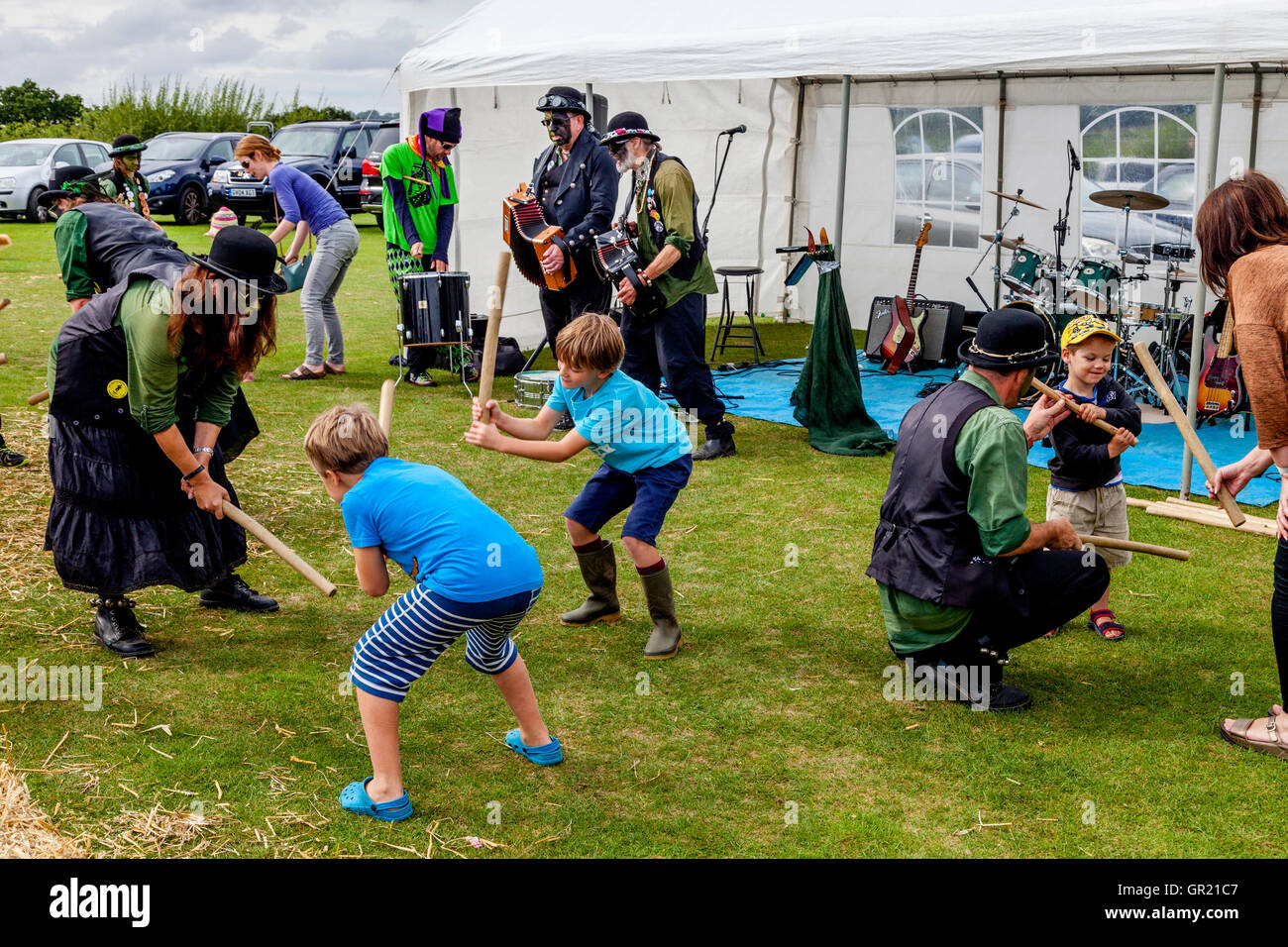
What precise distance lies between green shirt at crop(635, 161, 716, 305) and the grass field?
1.77 metres

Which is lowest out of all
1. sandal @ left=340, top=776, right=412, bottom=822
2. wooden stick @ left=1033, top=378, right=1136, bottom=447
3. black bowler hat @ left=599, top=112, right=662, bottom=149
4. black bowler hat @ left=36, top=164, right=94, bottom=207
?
sandal @ left=340, top=776, right=412, bottom=822

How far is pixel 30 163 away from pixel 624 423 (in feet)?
70.0

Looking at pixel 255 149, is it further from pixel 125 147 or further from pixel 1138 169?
pixel 1138 169

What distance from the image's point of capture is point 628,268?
7.55m

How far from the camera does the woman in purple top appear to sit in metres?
9.70

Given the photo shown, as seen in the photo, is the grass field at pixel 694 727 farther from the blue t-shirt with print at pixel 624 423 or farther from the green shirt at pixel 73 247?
the green shirt at pixel 73 247

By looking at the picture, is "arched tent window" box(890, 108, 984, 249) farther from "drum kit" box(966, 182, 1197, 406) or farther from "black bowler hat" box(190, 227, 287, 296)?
"black bowler hat" box(190, 227, 287, 296)

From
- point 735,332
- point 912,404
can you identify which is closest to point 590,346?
point 912,404

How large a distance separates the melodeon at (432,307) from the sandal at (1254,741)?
664cm

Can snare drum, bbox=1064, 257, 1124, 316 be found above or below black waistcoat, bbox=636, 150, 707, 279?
below

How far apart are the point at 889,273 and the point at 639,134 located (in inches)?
217

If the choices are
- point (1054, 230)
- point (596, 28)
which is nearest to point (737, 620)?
point (596, 28)

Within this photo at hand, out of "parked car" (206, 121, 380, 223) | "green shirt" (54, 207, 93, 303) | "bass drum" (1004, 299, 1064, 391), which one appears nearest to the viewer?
"green shirt" (54, 207, 93, 303)

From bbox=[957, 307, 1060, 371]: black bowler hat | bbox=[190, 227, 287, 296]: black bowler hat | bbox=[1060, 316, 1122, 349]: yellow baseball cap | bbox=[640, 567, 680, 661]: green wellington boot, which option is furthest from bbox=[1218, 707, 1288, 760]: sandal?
bbox=[190, 227, 287, 296]: black bowler hat
